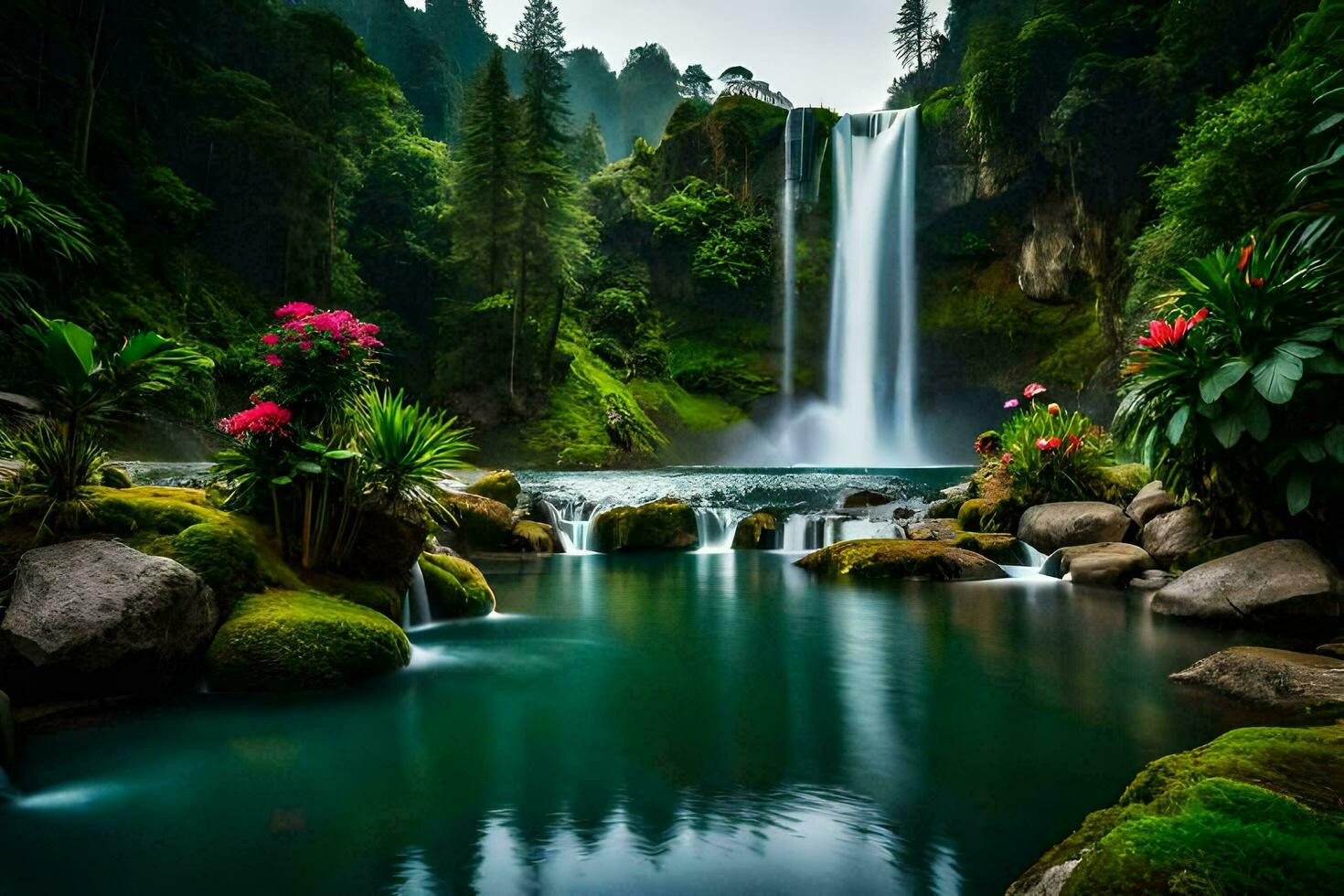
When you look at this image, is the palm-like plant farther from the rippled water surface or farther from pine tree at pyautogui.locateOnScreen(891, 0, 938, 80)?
pine tree at pyautogui.locateOnScreen(891, 0, 938, 80)

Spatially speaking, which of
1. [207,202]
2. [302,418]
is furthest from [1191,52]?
[207,202]

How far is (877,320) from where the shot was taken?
31.8m

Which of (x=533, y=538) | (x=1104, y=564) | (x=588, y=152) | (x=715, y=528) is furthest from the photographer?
(x=588, y=152)

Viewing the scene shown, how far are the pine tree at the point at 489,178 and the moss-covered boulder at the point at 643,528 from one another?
17323 mm

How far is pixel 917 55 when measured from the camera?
169ft

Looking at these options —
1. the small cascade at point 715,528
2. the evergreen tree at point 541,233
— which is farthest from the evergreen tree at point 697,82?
the small cascade at point 715,528

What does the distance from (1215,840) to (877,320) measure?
1244 inches

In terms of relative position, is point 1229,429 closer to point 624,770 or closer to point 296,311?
point 624,770

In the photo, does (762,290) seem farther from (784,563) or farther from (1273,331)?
(1273,331)

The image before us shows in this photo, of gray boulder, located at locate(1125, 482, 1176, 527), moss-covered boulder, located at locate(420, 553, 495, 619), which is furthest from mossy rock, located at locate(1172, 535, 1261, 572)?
moss-covered boulder, located at locate(420, 553, 495, 619)

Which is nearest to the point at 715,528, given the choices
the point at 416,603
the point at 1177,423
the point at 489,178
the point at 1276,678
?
the point at 416,603

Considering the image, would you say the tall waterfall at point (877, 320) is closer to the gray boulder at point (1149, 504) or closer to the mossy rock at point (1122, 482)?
the mossy rock at point (1122, 482)

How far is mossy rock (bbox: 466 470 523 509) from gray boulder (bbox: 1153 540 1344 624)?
34.8ft

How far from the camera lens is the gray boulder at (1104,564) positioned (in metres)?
9.66
